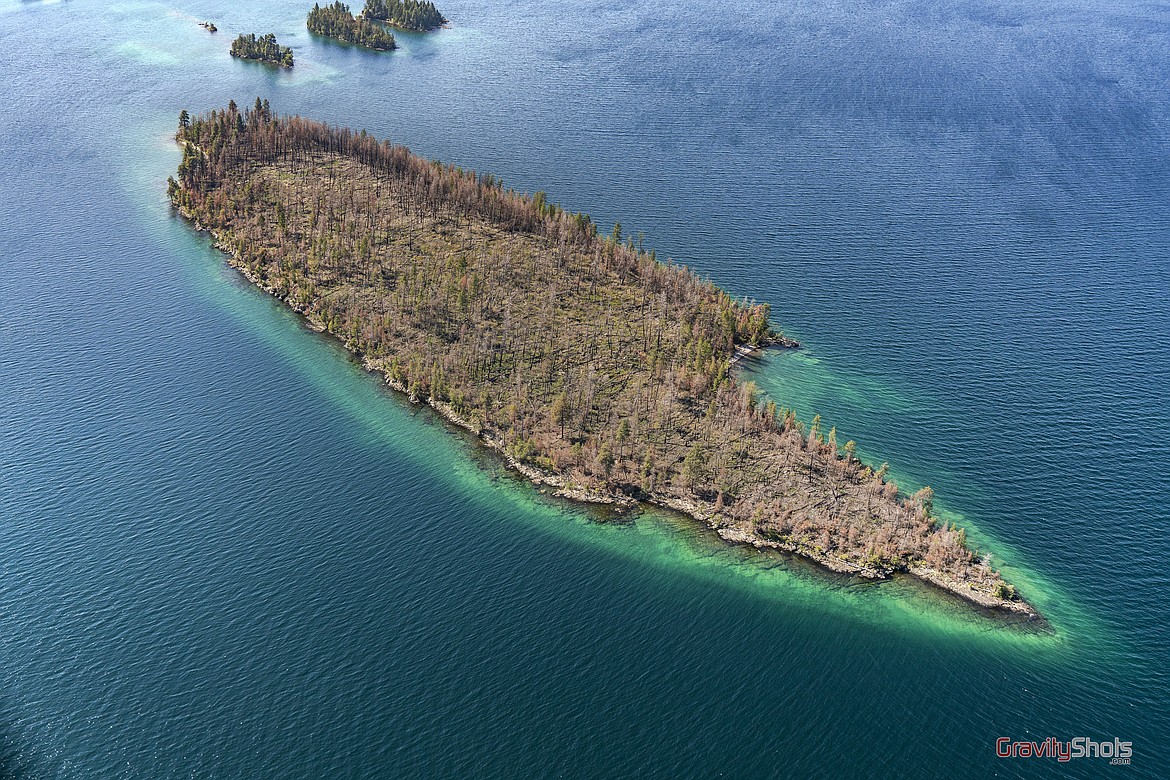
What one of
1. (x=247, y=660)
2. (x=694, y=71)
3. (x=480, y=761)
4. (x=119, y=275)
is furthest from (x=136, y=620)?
(x=694, y=71)

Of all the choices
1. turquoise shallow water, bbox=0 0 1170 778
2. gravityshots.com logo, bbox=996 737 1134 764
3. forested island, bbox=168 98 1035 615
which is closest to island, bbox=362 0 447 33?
turquoise shallow water, bbox=0 0 1170 778

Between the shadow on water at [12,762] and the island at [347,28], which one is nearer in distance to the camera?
the shadow on water at [12,762]

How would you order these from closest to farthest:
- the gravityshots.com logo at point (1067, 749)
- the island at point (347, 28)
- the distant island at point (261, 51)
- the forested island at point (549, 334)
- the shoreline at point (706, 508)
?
the gravityshots.com logo at point (1067, 749)
the shoreline at point (706, 508)
the forested island at point (549, 334)
the distant island at point (261, 51)
the island at point (347, 28)

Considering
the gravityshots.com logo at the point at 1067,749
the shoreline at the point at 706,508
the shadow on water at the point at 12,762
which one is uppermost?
the shoreline at the point at 706,508

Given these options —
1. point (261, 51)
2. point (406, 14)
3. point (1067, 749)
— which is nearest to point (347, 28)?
point (406, 14)

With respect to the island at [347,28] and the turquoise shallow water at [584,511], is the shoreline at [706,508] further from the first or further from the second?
the island at [347,28]

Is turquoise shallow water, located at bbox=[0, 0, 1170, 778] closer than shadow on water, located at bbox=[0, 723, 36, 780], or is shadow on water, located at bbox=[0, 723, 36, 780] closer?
shadow on water, located at bbox=[0, 723, 36, 780]

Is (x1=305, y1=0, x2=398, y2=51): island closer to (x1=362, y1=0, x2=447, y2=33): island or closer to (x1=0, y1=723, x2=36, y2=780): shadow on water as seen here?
(x1=362, y1=0, x2=447, y2=33): island

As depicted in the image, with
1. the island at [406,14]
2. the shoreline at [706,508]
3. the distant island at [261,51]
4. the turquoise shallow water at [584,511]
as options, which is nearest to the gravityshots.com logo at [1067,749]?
the turquoise shallow water at [584,511]
